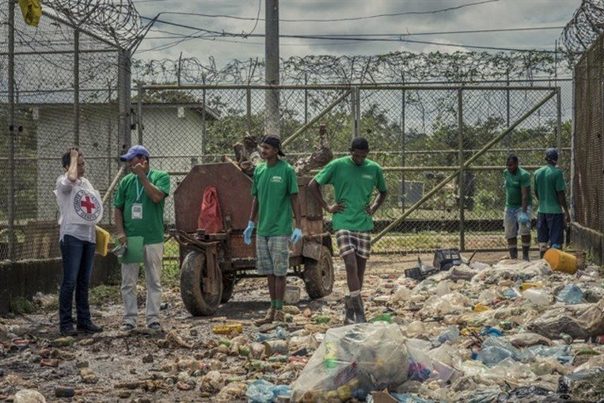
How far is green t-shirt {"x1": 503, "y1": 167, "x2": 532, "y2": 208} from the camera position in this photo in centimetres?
1559

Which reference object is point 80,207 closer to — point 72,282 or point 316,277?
point 72,282

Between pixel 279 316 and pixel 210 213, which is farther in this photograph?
pixel 210 213

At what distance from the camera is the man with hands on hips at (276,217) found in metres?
10.6

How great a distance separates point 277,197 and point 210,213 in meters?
1.33

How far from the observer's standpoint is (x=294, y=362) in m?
8.21

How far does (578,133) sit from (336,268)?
4.83 m

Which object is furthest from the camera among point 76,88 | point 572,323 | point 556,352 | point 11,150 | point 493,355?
point 76,88

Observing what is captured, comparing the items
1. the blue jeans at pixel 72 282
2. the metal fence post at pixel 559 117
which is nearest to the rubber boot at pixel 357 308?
the blue jeans at pixel 72 282

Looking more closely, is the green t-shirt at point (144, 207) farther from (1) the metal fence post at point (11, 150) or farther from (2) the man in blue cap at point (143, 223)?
(1) the metal fence post at point (11, 150)

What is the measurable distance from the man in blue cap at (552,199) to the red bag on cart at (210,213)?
5.63 meters

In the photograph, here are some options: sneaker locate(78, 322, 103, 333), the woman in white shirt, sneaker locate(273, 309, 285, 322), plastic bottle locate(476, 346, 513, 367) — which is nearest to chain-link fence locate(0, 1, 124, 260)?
the woman in white shirt

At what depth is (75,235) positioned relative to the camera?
398 inches

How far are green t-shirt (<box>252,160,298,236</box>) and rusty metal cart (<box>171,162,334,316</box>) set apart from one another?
1.02m

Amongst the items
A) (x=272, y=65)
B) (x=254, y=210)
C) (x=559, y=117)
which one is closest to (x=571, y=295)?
(x=254, y=210)
